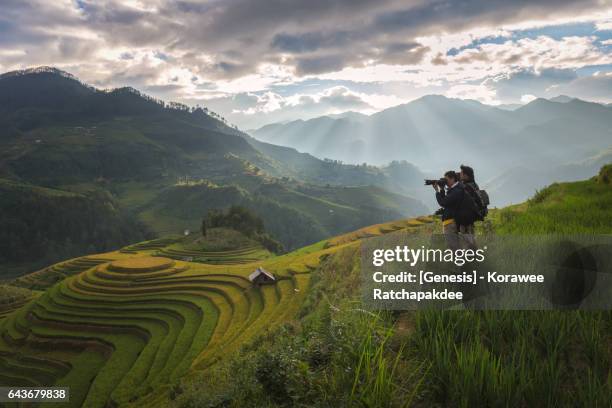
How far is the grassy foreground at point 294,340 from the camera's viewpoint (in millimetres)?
3925

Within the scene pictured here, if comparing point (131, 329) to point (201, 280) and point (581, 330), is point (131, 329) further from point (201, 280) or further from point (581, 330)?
point (581, 330)

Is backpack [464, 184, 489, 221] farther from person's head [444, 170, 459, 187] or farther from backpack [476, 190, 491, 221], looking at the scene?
person's head [444, 170, 459, 187]

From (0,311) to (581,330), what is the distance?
3314 inches

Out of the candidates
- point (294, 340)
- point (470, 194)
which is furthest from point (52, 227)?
point (470, 194)

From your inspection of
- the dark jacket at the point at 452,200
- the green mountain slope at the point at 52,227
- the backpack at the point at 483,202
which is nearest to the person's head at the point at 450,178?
the dark jacket at the point at 452,200

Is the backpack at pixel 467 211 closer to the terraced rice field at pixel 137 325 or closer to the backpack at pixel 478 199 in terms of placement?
the backpack at pixel 478 199

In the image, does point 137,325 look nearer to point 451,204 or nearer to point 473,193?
point 451,204

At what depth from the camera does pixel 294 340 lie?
22.1 feet

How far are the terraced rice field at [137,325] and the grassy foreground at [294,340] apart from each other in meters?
0.21

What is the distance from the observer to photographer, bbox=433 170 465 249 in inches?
316

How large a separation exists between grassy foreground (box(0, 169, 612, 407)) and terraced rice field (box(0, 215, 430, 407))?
21 cm

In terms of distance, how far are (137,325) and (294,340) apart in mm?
40821

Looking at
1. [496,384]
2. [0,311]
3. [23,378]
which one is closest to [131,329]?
[23,378]

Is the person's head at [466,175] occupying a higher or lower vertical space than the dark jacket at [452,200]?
higher
